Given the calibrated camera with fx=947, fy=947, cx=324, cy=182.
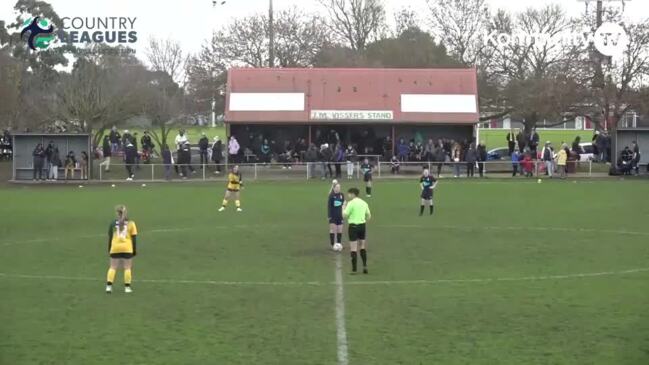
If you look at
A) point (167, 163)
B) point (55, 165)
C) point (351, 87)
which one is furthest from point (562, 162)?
point (55, 165)

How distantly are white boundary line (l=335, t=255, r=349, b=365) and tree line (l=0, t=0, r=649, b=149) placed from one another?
38.3 metres

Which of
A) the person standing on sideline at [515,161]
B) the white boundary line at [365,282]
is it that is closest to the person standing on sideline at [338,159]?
the person standing on sideline at [515,161]

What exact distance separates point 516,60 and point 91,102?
2976cm

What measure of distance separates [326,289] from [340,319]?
2724mm

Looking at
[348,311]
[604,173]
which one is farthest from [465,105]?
[348,311]

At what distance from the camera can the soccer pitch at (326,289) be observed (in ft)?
42.4

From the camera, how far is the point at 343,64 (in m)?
71.1

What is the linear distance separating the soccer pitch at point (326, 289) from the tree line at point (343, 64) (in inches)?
945

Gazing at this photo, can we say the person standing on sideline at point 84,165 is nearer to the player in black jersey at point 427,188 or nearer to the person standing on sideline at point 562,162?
the player in black jersey at point 427,188

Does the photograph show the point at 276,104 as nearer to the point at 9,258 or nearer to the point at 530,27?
the point at 530,27

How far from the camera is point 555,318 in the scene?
14883 millimetres

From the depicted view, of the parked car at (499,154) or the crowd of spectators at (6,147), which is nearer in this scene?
the crowd of spectators at (6,147)

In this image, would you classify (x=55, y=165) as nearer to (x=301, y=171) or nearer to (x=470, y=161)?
(x=301, y=171)

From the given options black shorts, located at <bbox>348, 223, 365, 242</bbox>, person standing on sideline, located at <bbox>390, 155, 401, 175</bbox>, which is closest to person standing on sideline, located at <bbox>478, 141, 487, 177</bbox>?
Answer: person standing on sideline, located at <bbox>390, 155, 401, 175</bbox>
